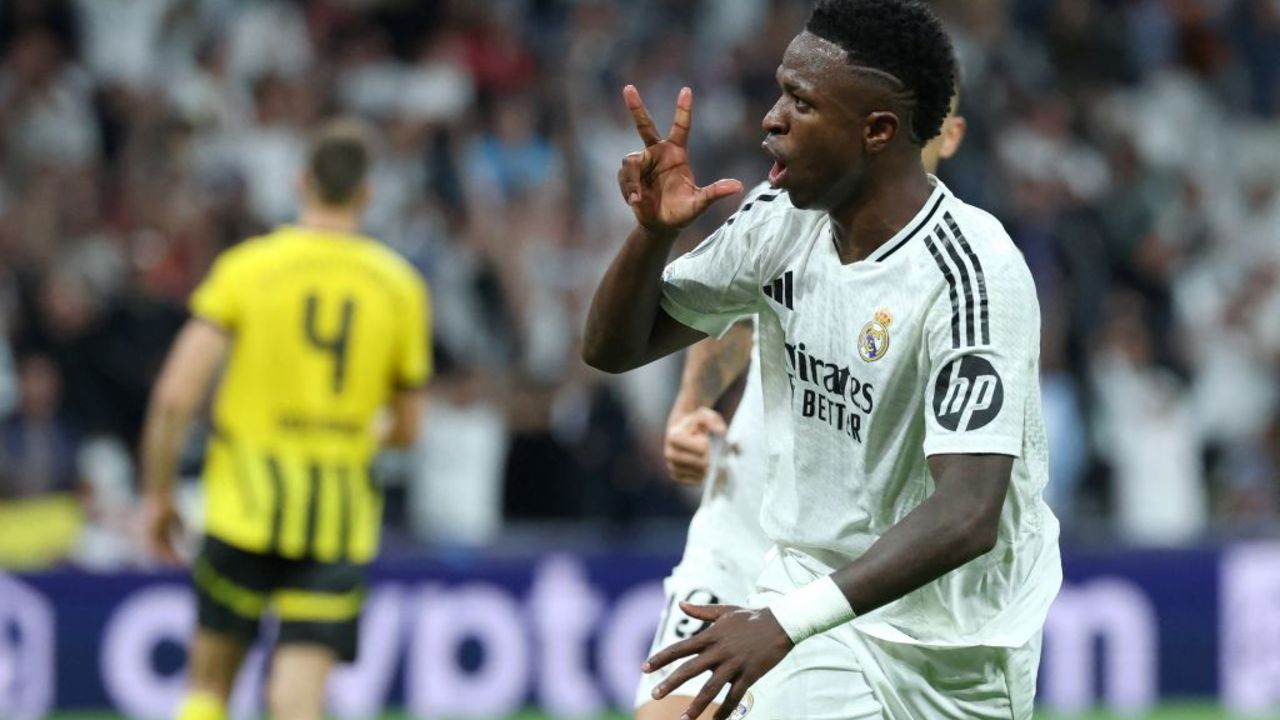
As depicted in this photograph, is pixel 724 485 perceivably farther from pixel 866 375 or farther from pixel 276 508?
pixel 276 508

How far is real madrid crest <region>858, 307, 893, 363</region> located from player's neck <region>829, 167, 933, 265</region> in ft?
0.50

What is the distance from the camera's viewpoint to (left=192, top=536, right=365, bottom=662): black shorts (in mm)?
7074

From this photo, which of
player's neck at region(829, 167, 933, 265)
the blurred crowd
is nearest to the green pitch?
the blurred crowd

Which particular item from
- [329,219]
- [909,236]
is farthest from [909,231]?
[329,219]

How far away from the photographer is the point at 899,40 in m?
4.02

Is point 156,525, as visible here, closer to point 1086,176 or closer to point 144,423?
point 144,423

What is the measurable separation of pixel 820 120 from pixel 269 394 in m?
3.62

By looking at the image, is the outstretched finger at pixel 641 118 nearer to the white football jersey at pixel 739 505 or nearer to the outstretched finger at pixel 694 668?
the outstretched finger at pixel 694 668

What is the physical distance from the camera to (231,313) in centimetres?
718

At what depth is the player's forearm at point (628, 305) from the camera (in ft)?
13.9

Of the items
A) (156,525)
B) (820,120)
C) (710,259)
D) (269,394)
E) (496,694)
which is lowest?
(496,694)

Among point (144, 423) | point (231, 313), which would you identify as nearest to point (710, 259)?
point (231, 313)

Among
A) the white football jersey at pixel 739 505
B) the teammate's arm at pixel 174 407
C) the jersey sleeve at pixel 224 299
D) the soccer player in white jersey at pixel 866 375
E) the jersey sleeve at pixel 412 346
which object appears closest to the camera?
the soccer player in white jersey at pixel 866 375

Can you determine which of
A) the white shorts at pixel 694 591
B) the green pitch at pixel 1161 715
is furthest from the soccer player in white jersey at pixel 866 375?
the green pitch at pixel 1161 715
